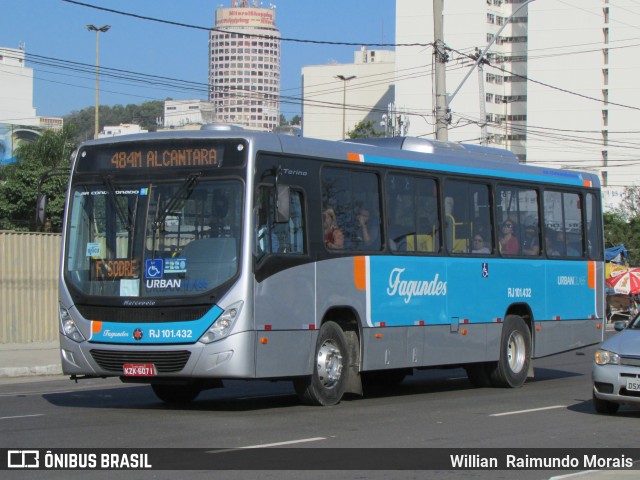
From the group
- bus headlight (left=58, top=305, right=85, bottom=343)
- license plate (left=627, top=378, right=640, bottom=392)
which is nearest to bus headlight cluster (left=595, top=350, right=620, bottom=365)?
license plate (left=627, top=378, right=640, bottom=392)

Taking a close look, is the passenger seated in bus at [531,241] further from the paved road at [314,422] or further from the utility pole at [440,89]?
the utility pole at [440,89]

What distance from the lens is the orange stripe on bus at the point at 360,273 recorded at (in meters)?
14.3

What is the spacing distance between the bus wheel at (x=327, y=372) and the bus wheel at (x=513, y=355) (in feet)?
14.0

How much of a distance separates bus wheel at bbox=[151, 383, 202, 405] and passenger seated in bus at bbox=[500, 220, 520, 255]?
5785 mm

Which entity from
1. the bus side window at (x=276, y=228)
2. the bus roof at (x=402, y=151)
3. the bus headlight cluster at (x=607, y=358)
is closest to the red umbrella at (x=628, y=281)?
the bus roof at (x=402, y=151)

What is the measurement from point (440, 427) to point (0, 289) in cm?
1622

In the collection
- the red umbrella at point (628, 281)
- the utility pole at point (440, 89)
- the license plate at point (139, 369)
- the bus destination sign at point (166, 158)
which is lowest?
the license plate at point (139, 369)

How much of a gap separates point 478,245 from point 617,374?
177 inches

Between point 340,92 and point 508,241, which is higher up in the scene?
point 340,92

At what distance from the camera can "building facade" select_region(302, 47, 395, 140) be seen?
141 metres

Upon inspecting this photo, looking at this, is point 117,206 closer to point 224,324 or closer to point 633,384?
point 224,324

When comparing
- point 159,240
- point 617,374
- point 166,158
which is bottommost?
point 617,374

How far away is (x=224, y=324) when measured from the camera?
12.4 metres

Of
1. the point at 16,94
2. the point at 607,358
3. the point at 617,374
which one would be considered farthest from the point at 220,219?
the point at 16,94
